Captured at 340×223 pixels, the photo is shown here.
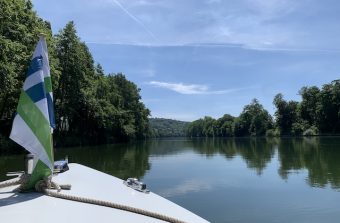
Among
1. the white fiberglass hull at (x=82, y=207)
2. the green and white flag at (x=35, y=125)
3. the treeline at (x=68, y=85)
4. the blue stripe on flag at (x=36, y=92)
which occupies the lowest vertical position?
the white fiberglass hull at (x=82, y=207)

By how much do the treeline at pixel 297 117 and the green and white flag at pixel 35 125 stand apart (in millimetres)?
98239

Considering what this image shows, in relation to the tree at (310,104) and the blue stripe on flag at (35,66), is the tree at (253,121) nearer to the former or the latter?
the tree at (310,104)

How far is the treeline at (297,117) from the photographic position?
9750 cm

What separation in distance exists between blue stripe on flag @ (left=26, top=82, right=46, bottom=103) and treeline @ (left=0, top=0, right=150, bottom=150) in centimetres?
1913

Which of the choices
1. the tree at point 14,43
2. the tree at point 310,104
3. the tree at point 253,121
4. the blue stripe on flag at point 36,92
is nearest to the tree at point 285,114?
the tree at point 310,104

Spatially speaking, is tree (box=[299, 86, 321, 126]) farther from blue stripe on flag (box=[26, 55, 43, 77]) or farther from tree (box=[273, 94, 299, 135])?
blue stripe on flag (box=[26, 55, 43, 77])

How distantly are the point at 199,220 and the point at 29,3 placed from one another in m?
33.3

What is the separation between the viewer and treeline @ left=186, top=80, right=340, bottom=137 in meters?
97.5

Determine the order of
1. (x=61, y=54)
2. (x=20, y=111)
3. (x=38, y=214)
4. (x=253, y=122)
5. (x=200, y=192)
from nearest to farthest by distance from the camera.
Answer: (x=38, y=214)
(x=20, y=111)
(x=200, y=192)
(x=61, y=54)
(x=253, y=122)

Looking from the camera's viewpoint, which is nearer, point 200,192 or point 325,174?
point 200,192

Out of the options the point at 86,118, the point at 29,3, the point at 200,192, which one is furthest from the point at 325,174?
the point at 86,118

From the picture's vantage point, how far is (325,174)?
1661cm

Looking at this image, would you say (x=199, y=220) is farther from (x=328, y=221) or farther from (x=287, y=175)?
(x=287, y=175)

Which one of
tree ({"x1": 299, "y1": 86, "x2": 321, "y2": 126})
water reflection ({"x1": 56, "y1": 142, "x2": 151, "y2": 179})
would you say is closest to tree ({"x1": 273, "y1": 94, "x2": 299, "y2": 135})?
tree ({"x1": 299, "y1": 86, "x2": 321, "y2": 126})
